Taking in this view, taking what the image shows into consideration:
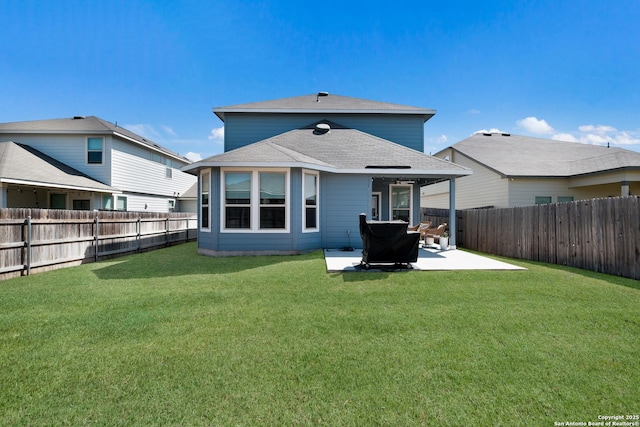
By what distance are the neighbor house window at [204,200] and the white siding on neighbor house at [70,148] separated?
992cm

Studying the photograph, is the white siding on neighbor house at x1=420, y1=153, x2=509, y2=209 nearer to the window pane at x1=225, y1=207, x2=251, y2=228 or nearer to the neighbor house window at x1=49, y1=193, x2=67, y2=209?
the window pane at x1=225, y1=207, x2=251, y2=228

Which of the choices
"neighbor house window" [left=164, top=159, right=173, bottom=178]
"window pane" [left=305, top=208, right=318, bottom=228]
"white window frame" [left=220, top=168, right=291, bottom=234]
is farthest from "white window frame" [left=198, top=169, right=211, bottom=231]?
"neighbor house window" [left=164, top=159, right=173, bottom=178]

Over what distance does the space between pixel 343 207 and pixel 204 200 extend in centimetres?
→ 481

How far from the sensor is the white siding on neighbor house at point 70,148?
16.1m

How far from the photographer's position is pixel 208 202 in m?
9.65

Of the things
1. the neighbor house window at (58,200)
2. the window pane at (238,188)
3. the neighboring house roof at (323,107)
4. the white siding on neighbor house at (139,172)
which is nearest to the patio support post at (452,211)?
the neighboring house roof at (323,107)

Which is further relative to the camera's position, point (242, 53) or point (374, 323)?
point (242, 53)

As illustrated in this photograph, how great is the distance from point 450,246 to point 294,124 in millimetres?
9361

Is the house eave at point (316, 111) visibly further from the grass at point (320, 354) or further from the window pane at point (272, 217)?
the grass at point (320, 354)

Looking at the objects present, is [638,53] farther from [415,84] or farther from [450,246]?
[450,246]

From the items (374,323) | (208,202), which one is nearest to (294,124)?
(208,202)

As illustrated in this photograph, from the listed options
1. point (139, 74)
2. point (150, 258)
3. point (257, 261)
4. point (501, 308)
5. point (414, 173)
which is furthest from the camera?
point (139, 74)

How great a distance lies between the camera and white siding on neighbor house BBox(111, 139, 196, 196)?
16688 mm

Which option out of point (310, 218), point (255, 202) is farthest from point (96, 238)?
point (310, 218)
